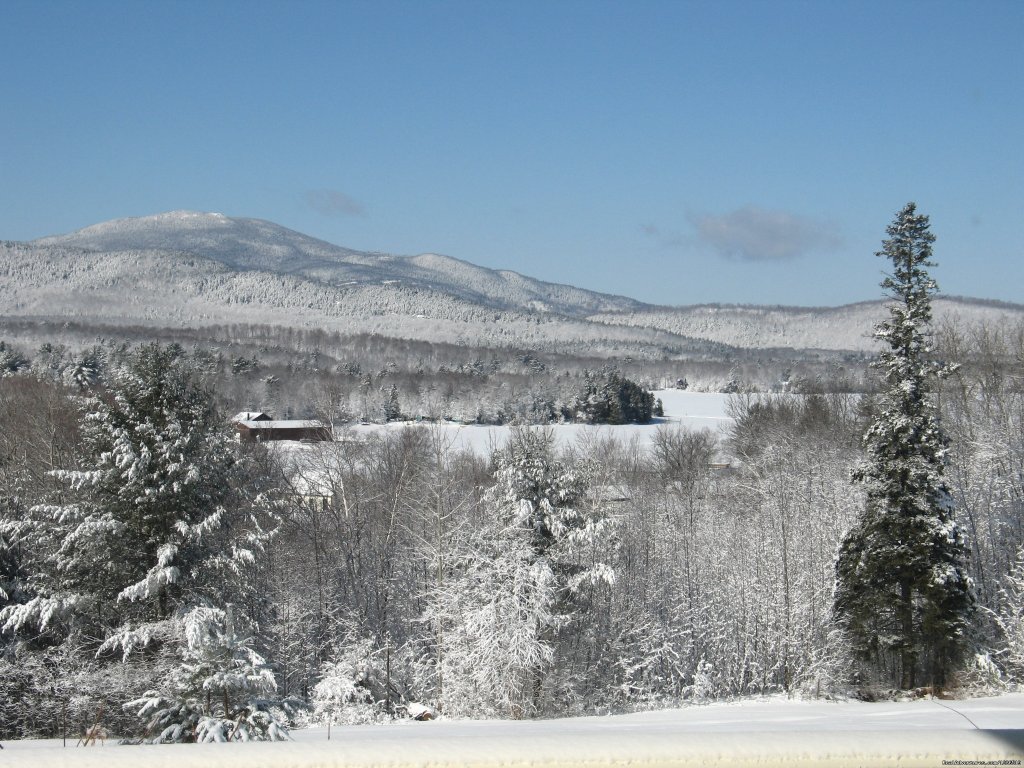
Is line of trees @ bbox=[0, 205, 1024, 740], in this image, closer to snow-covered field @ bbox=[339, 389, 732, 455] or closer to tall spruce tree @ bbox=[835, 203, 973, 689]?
tall spruce tree @ bbox=[835, 203, 973, 689]

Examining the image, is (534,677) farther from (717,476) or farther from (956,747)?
(717,476)

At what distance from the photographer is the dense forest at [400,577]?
698 inches

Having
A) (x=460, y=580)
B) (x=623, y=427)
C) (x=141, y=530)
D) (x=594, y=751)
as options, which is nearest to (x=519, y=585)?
(x=460, y=580)

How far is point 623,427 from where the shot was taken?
92.9m

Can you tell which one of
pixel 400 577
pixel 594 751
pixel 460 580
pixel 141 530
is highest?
pixel 594 751

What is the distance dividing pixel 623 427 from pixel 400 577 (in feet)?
215

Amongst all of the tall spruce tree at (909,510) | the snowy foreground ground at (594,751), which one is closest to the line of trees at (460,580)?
the tall spruce tree at (909,510)

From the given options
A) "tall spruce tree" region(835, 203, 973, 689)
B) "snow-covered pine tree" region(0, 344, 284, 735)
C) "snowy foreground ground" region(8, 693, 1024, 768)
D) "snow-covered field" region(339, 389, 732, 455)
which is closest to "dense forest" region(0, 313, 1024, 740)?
"snow-covered pine tree" region(0, 344, 284, 735)

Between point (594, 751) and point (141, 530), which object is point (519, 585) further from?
point (594, 751)

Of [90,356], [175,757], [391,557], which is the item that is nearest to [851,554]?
[391,557]

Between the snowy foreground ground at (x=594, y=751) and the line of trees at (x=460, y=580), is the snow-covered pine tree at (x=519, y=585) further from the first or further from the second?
the snowy foreground ground at (x=594, y=751)

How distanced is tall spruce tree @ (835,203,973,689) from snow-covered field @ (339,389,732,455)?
1251 inches

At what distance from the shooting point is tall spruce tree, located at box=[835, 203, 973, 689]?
789 inches

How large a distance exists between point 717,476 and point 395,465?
955 inches
